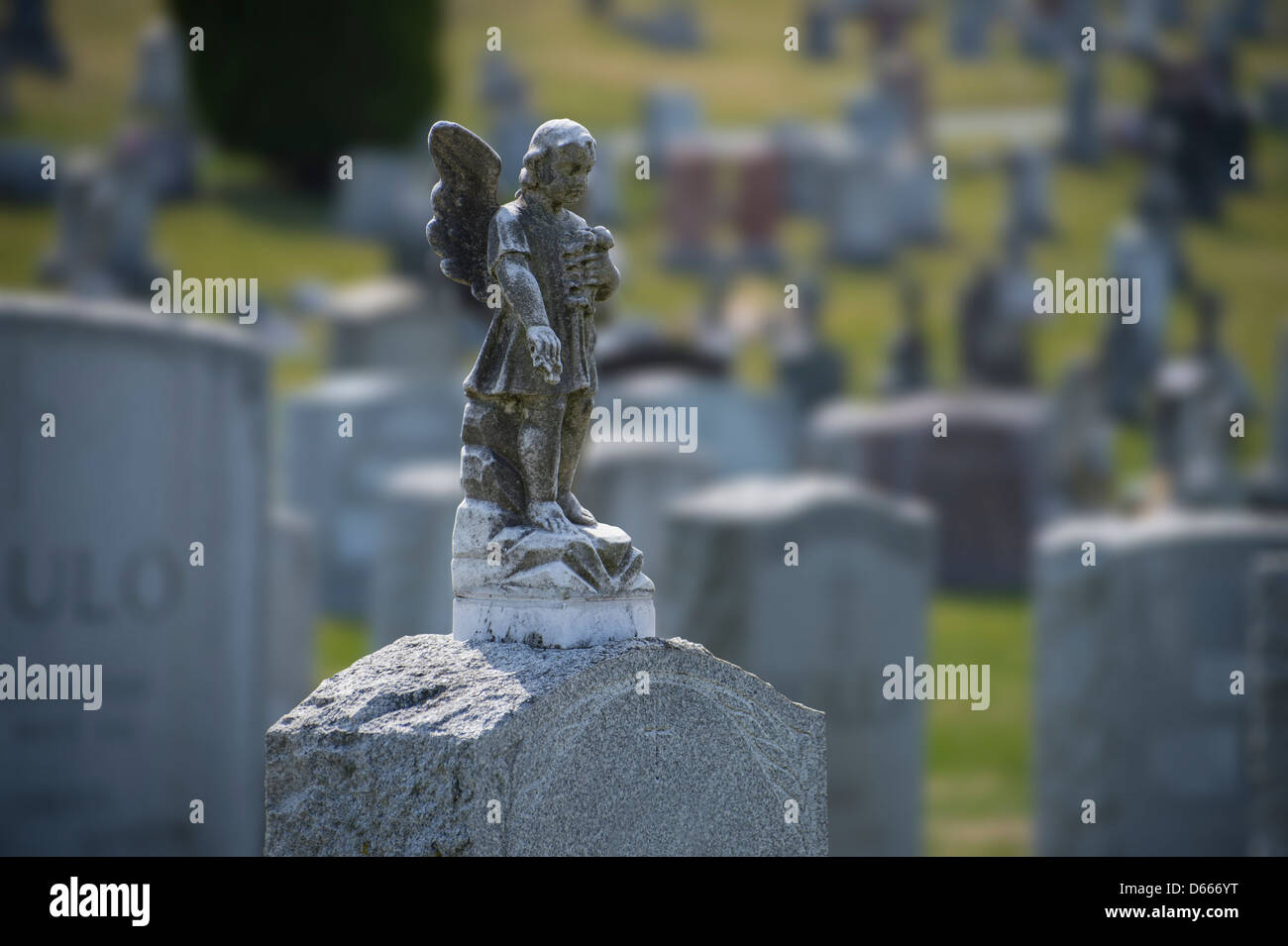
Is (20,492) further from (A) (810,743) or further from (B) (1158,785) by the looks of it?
(B) (1158,785)

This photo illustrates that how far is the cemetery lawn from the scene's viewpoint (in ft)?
38.5

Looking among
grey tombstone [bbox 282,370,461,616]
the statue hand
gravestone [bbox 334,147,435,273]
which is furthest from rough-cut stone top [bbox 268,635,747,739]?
gravestone [bbox 334,147,435,273]

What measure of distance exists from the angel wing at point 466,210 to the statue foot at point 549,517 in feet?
2.03

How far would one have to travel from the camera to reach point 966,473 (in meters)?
18.0

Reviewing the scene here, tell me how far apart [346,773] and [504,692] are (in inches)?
17.6

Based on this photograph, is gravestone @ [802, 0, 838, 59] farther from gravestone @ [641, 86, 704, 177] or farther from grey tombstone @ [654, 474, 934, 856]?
grey tombstone @ [654, 474, 934, 856]

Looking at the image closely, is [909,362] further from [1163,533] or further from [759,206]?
[1163,533]

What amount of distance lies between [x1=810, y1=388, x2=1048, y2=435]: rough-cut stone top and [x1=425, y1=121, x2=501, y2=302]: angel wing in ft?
42.2

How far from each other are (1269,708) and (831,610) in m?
2.33

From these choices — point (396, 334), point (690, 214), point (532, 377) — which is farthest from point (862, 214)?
point (532, 377)

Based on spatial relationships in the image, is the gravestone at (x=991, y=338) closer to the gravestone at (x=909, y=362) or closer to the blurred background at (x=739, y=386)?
the blurred background at (x=739, y=386)

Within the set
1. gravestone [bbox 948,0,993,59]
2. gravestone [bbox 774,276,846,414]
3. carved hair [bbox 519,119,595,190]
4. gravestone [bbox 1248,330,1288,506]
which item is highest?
gravestone [bbox 948,0,993,59]
